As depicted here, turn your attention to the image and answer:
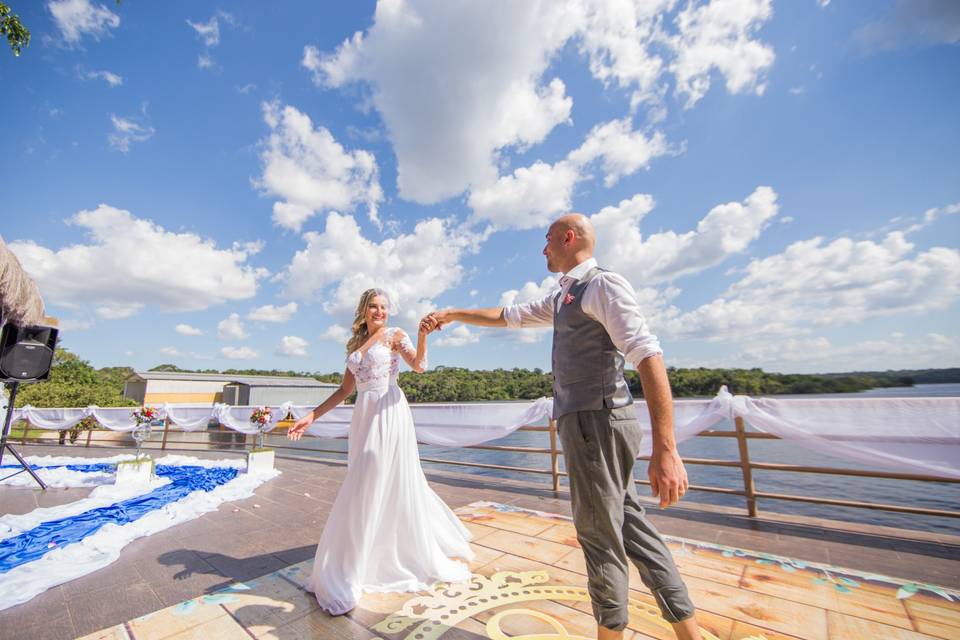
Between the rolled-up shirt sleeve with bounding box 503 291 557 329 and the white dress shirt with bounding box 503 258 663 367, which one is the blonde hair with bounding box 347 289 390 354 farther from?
the white dress shirt with bounding box 503 258 663 367

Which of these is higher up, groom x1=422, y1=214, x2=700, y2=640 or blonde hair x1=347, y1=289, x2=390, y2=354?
blonde hair x1=347, y1=289, x2=390, y2=354

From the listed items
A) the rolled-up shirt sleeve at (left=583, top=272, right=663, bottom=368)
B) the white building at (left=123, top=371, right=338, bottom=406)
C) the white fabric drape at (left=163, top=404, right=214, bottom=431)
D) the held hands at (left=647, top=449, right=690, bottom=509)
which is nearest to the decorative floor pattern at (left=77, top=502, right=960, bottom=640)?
the held hands at (left=647, top=449, right=690, bottom=509)

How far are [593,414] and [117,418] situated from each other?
13.4 meters

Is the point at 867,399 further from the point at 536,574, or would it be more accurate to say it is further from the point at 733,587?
the point at 536,574

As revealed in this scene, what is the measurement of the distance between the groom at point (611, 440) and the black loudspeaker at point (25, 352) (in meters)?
6.80

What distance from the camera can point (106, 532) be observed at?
3098 mm

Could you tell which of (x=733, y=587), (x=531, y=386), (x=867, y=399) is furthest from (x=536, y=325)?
(x=531, y=386)

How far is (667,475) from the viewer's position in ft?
3.79

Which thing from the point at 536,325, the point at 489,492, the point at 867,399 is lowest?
the point at 489,492

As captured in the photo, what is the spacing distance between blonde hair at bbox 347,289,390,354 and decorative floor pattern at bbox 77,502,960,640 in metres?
1.48

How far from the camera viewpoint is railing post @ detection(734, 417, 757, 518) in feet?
Result: 11.0

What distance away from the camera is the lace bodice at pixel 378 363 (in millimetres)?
2289

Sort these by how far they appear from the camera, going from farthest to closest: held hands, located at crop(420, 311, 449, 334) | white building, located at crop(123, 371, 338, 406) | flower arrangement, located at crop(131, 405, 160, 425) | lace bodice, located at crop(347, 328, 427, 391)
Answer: white building, located at crop(123, 371, 338, 406) → flower arrangement, located at crop(131, 405, 160, 425) → lace bodice, located at crop(347, 328, 427, 391) → held hands, located at crop(420, 311, 449, 334)

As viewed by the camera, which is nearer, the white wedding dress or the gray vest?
the gray vest
